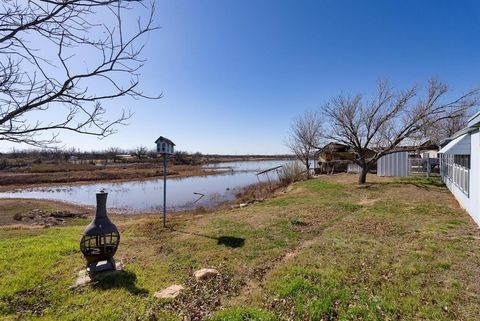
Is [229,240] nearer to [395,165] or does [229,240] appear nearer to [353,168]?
[395,165]

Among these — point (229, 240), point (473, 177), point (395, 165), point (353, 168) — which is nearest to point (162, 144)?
point (229, 240)

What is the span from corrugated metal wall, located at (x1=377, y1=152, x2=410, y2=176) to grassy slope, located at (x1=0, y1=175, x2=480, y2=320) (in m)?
12.5

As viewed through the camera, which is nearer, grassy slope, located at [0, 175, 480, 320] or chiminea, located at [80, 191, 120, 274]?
grassy slope, located at [0, 175, 480, 320]

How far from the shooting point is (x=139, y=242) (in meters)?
6.92

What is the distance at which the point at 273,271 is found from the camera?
15.5 feet

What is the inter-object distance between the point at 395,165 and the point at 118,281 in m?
20.8

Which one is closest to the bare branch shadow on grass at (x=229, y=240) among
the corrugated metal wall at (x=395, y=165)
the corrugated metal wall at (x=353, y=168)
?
the corrugated metal wall at (x=395, y=165)

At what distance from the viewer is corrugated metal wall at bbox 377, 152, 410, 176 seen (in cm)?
1969

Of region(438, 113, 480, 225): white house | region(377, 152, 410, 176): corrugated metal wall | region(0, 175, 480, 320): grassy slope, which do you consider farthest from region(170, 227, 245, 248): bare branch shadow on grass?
region(377, 152, 410, 176): corrugated metal wall

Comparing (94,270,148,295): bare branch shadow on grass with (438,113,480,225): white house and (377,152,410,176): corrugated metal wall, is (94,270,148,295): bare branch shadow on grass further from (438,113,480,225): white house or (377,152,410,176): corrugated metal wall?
(377,152,410,176): corrugated metal wall

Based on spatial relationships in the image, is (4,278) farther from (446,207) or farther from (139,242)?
(446,207)

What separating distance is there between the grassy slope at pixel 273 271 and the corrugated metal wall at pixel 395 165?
1254cm

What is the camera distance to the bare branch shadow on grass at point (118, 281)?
4.14 metres

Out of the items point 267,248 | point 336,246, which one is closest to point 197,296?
point 267,248
